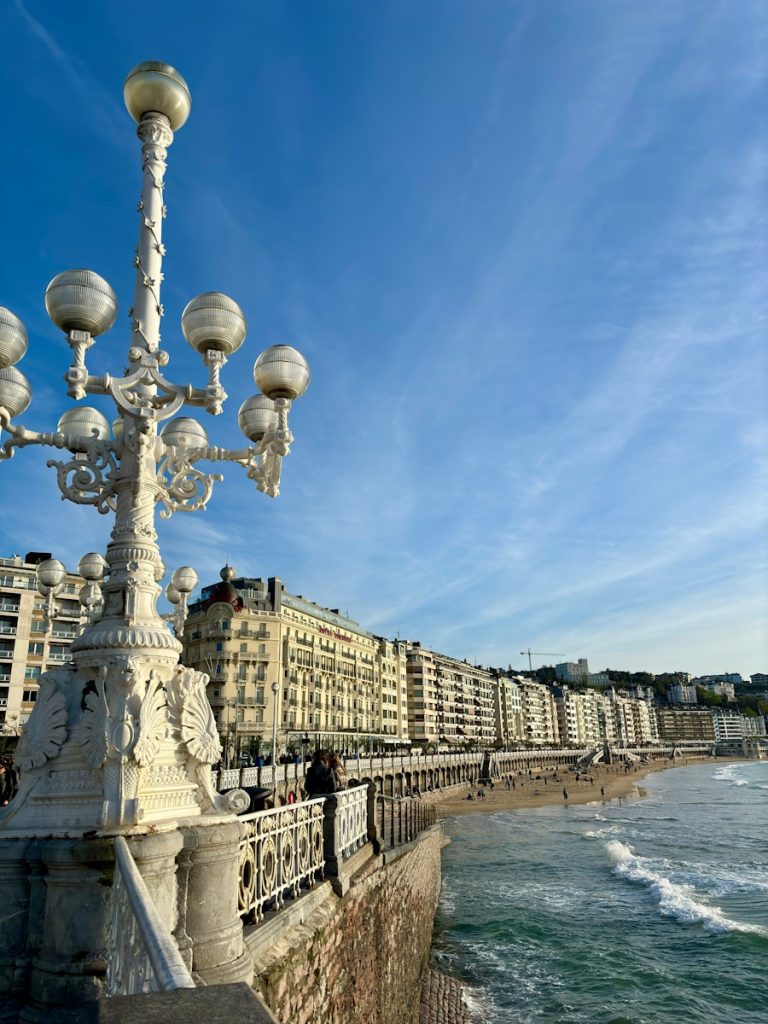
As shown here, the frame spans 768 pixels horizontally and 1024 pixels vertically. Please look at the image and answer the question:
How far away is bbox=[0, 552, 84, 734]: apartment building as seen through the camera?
176 feet

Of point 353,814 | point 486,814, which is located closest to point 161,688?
point 353,814

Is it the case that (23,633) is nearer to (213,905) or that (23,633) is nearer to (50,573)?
(50,573)

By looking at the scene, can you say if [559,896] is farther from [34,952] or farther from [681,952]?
→ [34,952]

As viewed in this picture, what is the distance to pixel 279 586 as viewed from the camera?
76312mm

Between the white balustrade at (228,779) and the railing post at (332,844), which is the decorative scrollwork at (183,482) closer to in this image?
the railing post at (332,844)

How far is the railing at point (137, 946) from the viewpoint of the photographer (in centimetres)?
223

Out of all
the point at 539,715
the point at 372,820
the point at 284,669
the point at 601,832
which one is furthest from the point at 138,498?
the point at 539,715

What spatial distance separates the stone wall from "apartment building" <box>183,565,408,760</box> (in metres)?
44.5

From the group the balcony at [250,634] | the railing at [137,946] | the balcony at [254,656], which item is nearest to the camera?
the railing at [137,946]

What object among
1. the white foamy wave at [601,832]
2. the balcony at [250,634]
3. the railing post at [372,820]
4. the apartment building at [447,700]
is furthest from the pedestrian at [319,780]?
the apartment building at [447,700]

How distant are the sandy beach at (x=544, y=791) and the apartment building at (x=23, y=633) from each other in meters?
34.3

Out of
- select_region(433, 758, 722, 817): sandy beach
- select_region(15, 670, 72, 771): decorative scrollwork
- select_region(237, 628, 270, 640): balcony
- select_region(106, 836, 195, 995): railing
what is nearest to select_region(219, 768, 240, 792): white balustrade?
select_region(15, 670, 72, 771): decorative scrollwork

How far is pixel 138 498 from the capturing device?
5.99 meters

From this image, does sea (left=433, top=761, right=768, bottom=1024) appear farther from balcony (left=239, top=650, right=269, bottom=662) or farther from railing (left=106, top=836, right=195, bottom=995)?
balcony (left=239, top=650, right=269, bottom=662)
